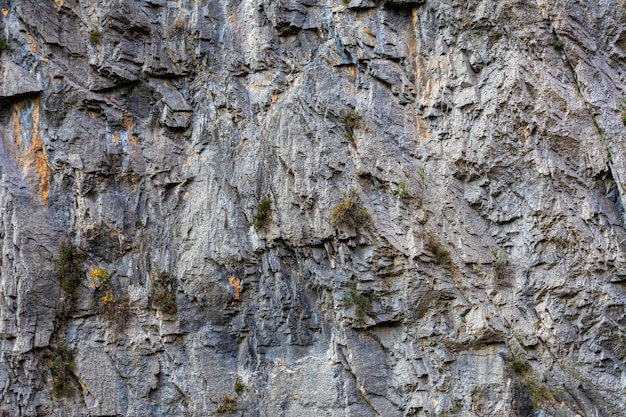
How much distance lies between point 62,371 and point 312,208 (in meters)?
5.15

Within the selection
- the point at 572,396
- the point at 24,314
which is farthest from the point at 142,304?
the point at 572,396

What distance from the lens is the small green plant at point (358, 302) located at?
849 centimetres

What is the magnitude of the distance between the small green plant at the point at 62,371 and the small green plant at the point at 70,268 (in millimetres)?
960

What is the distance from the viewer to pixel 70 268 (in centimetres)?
939

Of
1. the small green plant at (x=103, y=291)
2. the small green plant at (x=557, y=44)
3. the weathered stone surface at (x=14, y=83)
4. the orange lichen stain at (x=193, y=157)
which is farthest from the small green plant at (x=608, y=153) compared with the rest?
the weathered stone surface at (x=14, y=83)

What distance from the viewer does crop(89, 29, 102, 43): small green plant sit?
32.1 ft

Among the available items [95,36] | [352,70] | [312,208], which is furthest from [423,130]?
[95,36]

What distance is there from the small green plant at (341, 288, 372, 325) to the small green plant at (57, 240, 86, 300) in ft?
15.5

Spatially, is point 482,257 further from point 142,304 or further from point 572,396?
point 142,304

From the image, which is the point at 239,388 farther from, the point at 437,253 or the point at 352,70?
the point at 352,70

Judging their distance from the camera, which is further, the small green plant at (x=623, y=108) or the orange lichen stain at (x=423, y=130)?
the orange lichen stain at (x=423, y=130)

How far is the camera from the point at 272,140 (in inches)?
361

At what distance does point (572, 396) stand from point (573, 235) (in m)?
2.28

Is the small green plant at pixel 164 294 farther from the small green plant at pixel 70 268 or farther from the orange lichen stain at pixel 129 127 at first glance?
the orange lichen stain at pixel 129 127
